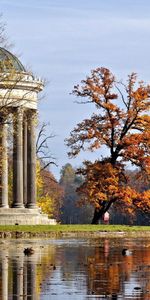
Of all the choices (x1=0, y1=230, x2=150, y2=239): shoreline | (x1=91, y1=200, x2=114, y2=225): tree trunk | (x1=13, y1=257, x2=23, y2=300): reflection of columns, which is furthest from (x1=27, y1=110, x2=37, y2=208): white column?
(x1=13, y1=257, x2=23, y2=300): reflection of columns

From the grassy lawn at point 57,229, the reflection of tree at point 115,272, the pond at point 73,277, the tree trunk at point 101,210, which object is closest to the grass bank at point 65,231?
the grassy lawn at point 57,229

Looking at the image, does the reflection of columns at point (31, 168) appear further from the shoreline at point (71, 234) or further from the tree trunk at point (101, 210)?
the shoreline at point (71, 234)

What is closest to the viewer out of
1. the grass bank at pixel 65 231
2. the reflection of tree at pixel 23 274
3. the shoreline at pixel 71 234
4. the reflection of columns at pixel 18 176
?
the reflection of tree at pixel 23 274

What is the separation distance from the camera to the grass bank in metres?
62.2

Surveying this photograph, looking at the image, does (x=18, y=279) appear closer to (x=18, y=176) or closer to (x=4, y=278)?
(x=4, y=278)

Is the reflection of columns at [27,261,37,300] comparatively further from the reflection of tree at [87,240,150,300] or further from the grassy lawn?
the grassy lawn

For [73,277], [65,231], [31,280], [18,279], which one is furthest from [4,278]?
[65,231]

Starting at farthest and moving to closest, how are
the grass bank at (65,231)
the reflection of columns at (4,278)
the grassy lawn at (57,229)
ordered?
1. the grassy lawn at (57,229)
2. the grass bank at (65,231)
3. the reflection of columns at (4,278)

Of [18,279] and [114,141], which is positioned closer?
[18,279]

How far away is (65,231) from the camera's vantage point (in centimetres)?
6700

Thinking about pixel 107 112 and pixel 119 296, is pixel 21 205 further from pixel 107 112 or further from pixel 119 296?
pixel 119 296

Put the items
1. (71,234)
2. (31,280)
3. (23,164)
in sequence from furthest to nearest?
(23,164) < (71,234) < (31,280)

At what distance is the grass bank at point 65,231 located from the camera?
62.2 m

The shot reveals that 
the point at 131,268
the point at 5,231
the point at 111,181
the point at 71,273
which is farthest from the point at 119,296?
the point at 111,181
